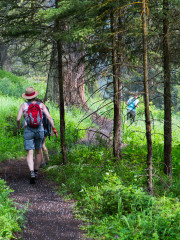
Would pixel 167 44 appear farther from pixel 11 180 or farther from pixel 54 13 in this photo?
pixel 11 180

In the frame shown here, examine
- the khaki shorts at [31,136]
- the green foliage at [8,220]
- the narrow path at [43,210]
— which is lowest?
the narrow path at [43,210]

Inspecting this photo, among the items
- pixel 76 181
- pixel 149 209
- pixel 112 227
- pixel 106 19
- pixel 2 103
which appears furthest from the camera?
pixel 2 103

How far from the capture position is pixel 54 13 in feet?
19.5

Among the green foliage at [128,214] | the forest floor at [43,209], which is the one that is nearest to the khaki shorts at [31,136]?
the forest floor at [43,209]

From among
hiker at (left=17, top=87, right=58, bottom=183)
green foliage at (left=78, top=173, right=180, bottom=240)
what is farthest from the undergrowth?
hiker at (left=17, top=87, right=58, bottom=183)

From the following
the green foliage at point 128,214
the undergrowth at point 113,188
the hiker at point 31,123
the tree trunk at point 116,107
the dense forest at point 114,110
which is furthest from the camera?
the tree trunk at point 116,107

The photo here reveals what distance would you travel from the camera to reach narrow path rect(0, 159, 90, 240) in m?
4.39

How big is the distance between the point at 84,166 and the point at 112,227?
309cm

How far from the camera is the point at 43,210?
5.22 metres

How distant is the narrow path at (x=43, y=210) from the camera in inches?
173

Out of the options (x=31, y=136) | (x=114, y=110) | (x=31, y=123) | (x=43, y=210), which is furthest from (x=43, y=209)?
(x=114, y=110)

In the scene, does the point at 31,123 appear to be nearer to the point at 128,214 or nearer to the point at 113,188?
the point at 113,188

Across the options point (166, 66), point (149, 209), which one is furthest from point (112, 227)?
point (166, 66)

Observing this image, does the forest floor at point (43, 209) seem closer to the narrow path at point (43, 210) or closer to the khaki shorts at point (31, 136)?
the narrow path at point (43, 210)
